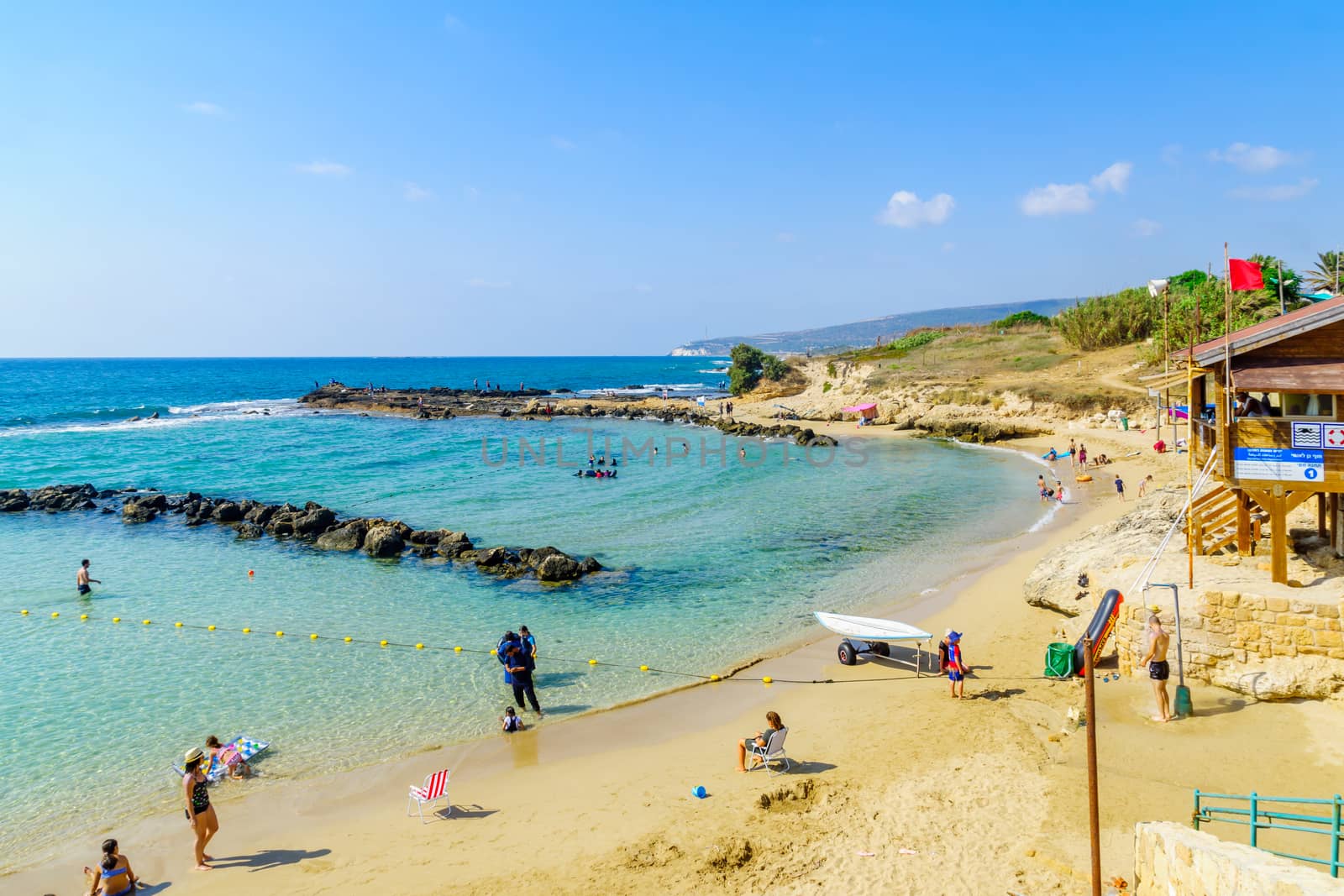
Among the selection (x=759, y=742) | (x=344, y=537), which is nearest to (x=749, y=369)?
(x=344, y=537)

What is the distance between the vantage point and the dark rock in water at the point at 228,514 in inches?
1257

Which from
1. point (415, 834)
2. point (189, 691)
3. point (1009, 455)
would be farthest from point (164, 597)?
point (1009, 455)

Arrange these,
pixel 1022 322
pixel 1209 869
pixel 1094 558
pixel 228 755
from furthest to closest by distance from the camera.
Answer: pixel 1022 322, pixel 1094 558, pixel 228 755, pixel 1209 869

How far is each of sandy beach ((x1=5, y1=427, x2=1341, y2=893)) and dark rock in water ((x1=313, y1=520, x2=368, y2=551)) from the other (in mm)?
16092

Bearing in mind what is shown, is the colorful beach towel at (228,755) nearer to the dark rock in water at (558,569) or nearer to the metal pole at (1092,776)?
the dark rock in water at (558,569)

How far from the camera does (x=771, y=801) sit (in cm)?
1098

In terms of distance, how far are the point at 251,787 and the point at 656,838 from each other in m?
6.88

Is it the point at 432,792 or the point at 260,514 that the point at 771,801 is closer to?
the point at 432,792

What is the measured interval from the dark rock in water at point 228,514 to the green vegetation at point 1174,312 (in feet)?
161

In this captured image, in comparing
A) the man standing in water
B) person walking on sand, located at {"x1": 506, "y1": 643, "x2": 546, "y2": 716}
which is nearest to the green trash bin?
person walking on sand, located at {"x1": 506, "y1": 643, "x2": 546, "y2": 716}

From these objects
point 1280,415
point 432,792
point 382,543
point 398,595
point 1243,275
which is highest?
point 1243,275

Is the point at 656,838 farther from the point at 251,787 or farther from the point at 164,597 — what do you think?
the point at 164,597

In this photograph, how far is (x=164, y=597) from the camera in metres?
22.2

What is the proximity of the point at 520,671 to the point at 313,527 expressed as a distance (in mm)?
18761
